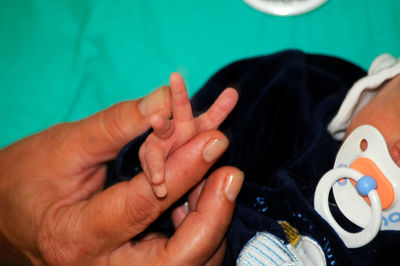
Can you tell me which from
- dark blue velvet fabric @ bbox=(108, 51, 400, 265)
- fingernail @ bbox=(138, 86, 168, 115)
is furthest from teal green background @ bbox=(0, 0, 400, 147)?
fingernail @ bbox=(138, 86, 168, 115)

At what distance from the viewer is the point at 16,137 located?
1139mm

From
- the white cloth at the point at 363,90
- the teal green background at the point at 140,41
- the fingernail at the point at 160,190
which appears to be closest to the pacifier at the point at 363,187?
the white cloth at the point at 363,90

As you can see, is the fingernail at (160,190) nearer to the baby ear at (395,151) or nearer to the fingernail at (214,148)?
the fingernail at (214,148)

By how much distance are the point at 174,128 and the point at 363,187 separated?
1.33 ft

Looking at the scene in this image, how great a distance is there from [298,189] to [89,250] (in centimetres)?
48

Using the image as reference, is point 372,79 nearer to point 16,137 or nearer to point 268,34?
point 268,34

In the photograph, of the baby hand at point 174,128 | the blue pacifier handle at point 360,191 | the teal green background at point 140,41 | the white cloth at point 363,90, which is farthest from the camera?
the teal green background at point 140,41

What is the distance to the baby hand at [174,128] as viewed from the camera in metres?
0.65

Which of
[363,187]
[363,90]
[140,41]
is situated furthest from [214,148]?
[140,41]

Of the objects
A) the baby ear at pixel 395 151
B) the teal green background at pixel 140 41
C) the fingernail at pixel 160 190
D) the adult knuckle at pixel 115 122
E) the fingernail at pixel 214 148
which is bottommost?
the baby ear at pixel 395 151

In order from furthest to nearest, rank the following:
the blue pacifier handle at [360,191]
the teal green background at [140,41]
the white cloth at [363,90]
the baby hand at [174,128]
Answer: the teal green background at [140,41], the white cloth at [363,90], the blue pacifier handle at [360,191], the baby hand at [174,128]

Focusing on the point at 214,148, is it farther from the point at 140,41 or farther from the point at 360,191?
the point at 140,41

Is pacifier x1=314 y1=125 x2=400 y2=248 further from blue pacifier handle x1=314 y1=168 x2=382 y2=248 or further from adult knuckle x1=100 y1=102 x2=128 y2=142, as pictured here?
adult knuckle x1=100 y1=102 x2=128 y2=142

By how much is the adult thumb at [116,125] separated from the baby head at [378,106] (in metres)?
0.45
